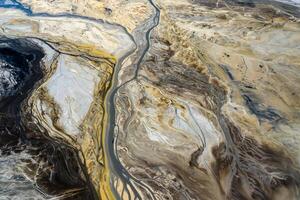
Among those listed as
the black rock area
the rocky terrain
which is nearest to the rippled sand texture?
the rocky terrain

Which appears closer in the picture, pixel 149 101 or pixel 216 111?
pixel 216 111

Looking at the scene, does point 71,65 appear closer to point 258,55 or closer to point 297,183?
point 258,55

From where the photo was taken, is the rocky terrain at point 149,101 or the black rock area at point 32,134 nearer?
the black rock area at point 32,134

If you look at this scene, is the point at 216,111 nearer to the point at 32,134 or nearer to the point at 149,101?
the point at 149,101

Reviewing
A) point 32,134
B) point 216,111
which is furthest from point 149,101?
point 32,134

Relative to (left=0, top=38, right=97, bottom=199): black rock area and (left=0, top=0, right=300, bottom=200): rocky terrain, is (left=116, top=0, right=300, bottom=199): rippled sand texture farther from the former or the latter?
(left=0, top=38, right=97, bottom=199): black rock area

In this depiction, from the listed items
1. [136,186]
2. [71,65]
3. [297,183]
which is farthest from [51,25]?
[297,183]

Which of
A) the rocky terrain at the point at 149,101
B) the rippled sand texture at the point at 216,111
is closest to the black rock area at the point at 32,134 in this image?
the rocky terrain at the point at 149,101

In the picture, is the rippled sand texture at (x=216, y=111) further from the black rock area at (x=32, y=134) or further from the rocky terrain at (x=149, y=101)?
the black rock area at (x=32, y=134)
